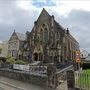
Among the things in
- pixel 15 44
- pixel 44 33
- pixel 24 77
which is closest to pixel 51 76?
pixel 24 77

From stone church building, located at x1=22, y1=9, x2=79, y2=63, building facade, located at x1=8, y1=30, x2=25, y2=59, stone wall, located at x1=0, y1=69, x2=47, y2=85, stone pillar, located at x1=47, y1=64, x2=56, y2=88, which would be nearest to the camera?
stone pillar, located at x1=47, y1=64, x2=56, y2=88

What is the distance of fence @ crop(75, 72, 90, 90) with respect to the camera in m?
16.0

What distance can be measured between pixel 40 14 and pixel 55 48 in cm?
1164

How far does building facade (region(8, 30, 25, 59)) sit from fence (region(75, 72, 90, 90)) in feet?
176

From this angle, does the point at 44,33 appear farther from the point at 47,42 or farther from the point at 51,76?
the point at 51,76

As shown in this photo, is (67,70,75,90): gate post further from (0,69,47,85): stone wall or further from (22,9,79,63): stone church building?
(22,9,79,63): stone church building

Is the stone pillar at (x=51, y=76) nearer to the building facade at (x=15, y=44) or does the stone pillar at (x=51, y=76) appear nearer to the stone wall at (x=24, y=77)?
the stone wall at (x=24, y=77)

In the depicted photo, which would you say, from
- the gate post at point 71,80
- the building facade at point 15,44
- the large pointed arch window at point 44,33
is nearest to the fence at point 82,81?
the gate post at point 71,80

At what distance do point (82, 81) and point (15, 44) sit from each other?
2369 inches

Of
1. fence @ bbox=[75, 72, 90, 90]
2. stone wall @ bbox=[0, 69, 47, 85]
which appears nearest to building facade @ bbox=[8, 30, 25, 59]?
stone wall @ bbox=[0, 69, 47, 85]

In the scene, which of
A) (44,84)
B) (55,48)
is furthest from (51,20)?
(44,84)

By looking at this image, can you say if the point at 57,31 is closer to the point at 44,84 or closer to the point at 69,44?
the point at 69,44

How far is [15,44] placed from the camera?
246ft

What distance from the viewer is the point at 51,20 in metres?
61.1
